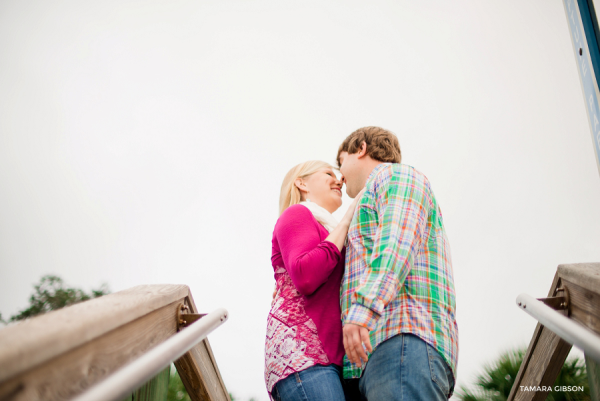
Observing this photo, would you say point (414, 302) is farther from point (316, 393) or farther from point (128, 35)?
point (128, 35)

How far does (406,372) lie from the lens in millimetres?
1087

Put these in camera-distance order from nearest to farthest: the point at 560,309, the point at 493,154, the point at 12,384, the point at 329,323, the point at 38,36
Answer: the point at 12,384 → the point at 560,309 → the point at 329,323 → the point at 493,154 → the point at 38,36

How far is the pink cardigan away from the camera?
126 centimetres

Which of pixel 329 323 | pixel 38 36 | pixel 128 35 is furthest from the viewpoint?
pixel 38 36

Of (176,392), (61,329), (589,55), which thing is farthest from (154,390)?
(176,392)

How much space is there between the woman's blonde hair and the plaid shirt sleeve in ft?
1.98

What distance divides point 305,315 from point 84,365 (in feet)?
2.70

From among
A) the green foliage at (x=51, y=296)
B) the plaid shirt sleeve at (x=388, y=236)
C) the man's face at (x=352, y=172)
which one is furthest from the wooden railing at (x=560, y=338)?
the green foliage at (x=51, y=296)

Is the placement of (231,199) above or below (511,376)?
above

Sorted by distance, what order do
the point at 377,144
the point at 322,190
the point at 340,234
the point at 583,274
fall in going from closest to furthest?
the point at 583,274 < the point at 340,234 < the point at 377,144 < the point at 322,190

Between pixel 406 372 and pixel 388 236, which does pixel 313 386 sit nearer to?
pixel 406 372

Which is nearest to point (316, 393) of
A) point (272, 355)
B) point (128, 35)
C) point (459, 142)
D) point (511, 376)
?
point (272, 355)

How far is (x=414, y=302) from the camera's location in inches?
48.1

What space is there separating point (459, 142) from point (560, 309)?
14.7 m
